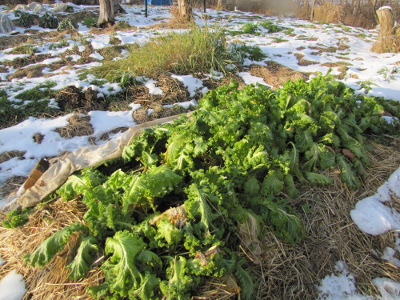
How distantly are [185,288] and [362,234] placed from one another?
1.74 metres

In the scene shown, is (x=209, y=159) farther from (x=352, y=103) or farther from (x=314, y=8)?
A: (x=314, y=8)

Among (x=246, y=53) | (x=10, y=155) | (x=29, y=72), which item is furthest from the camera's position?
(x=246, y=53)

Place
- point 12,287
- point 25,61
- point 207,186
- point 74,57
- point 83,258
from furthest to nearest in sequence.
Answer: point 74,57 → point 25,61 → point 207,186 → point 12,287 → point 83,258

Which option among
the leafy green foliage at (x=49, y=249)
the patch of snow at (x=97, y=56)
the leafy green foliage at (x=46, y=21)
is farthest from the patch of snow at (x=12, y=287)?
the leafy green foliage at (x=46, y=21)

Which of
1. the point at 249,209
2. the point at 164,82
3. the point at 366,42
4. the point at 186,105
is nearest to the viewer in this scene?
the point at 249,209

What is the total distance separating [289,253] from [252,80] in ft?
14.2

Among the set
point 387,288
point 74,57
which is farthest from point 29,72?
point 387,288

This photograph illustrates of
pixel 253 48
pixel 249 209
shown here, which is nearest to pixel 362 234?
pixel 249 209

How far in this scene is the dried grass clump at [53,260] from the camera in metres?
1.82

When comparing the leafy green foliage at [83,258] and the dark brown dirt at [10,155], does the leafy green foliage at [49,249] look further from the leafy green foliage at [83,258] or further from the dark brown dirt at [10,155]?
the dark brown dirt at [10,155]

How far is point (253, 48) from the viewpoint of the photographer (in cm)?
720

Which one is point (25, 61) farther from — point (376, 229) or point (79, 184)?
point (376, 229)

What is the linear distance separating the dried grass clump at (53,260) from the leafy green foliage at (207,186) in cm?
12

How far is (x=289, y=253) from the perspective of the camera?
2.15 metres
